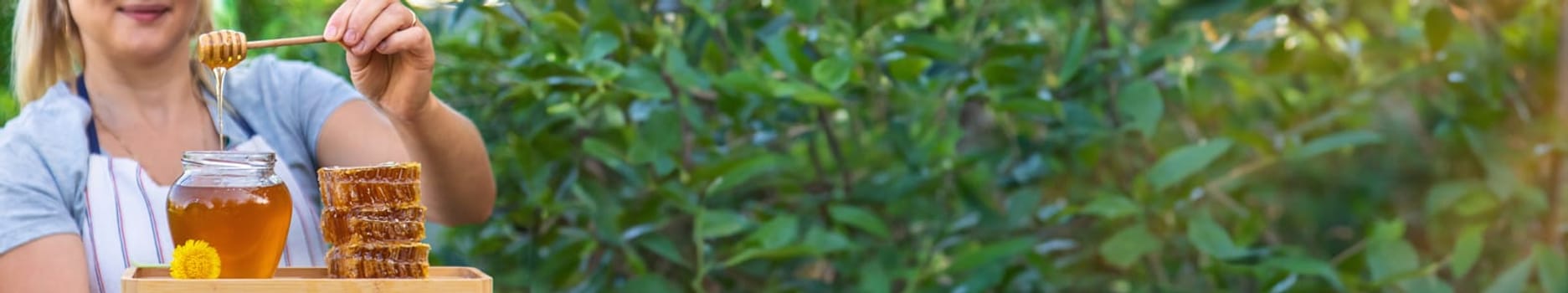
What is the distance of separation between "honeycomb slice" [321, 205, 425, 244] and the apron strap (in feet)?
0.85

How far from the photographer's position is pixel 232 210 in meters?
0.61

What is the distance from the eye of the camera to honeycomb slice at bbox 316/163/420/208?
610 millimetres

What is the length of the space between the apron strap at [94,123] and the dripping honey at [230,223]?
237mm

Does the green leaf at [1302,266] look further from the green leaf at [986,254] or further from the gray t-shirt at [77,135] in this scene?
the gray t-shirt at [77,135]

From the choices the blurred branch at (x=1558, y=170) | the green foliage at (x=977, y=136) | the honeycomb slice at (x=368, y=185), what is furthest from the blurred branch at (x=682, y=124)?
the blurred branch at (x=1558, y=170)

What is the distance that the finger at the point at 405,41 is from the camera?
701 mm

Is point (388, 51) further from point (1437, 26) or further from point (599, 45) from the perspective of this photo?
point (1437, 26)

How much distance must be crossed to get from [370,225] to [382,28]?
0.39 feet

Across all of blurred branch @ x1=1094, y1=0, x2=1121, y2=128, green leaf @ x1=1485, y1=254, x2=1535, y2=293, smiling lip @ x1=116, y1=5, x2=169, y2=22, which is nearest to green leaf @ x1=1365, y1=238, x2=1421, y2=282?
green leaf @ x1=1485, y1=254, x2=1535, y2=293

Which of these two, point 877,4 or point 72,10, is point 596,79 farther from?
point 72,10

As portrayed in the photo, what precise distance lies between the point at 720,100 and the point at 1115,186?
0.44 metres

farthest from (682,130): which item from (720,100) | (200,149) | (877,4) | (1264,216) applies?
(1264,216)

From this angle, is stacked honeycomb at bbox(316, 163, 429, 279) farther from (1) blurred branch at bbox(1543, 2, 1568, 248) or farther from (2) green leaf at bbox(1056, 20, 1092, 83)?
(1) blurred branch at bbox(1543, 2, 1568, 248)

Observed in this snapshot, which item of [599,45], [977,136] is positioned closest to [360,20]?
[599,45]
